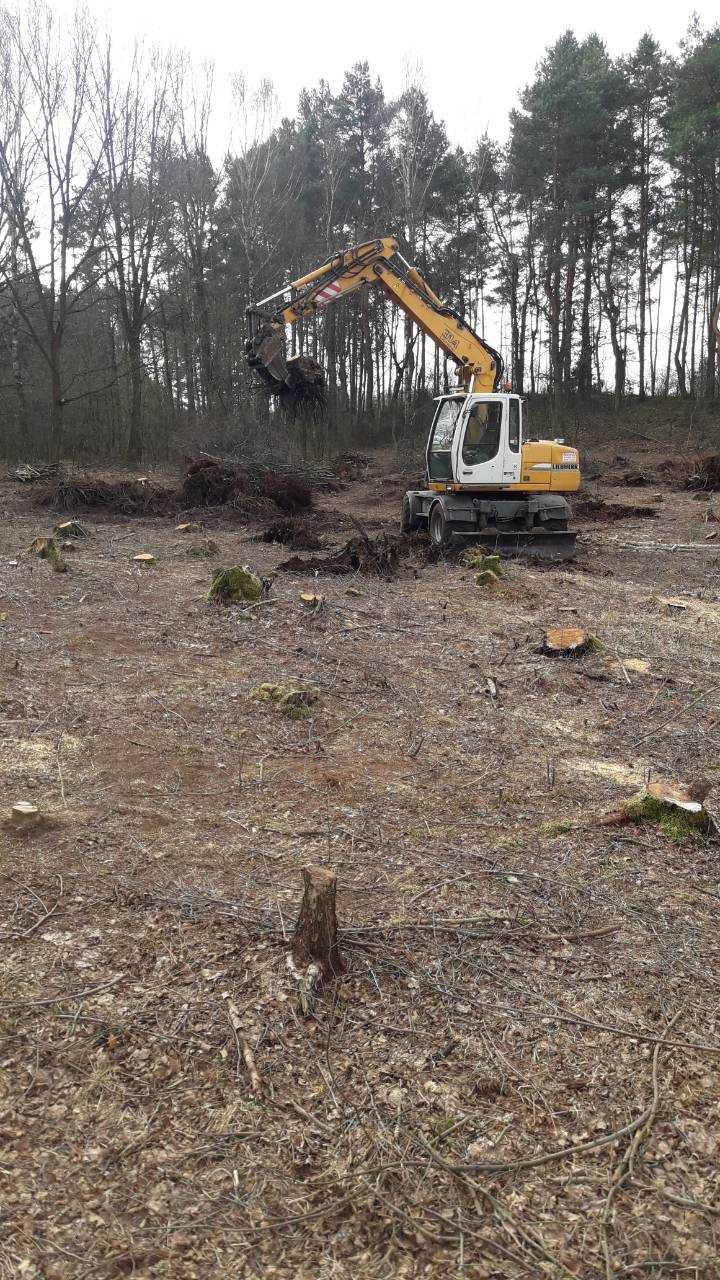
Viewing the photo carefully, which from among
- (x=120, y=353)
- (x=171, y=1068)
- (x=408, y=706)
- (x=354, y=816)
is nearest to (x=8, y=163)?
(x=120, y=353)

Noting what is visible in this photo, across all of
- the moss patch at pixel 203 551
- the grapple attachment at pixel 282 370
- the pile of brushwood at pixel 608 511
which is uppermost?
the grapple attachment at pixel 282 370

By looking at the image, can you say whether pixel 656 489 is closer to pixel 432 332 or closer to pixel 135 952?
pixel 432 332

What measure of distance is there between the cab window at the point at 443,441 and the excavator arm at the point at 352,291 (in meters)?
1.31

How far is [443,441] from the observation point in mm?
13336

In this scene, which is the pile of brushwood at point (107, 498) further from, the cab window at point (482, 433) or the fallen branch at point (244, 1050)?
the fallen branch at point (244, 1050)

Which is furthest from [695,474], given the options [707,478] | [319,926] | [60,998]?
[60,998]

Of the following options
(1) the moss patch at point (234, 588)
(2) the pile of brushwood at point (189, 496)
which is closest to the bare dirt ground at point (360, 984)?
(1) the moss patch at point (234, 588)

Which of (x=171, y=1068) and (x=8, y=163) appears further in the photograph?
(x=8, y=163)

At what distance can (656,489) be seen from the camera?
67.6ft

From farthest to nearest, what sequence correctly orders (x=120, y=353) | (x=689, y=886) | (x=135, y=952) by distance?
(x=120, y=353) → (x=689, y=886) → (x=135, y=952)

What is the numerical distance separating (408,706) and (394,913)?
283cm

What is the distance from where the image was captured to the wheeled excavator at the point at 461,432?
12.8 m

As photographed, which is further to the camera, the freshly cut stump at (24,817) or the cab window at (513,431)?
the cab window at (513,431)

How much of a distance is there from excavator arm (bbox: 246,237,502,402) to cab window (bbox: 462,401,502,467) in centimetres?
195
